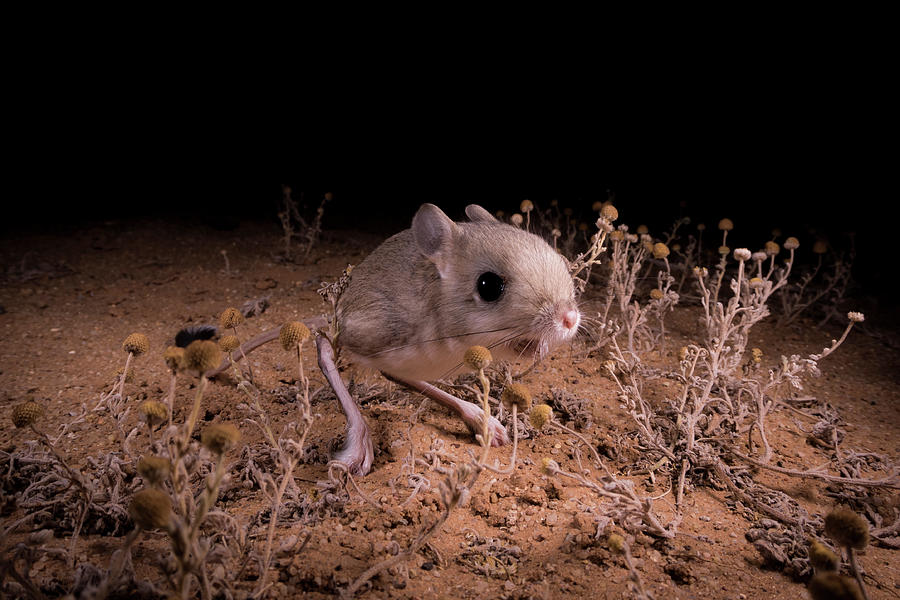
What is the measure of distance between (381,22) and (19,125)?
6.25m

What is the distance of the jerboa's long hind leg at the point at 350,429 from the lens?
253cm

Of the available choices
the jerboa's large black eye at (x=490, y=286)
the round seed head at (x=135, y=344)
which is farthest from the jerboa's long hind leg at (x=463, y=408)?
the round seed head at (x=135, y=344)

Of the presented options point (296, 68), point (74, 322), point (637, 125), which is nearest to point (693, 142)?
point (637, 125)

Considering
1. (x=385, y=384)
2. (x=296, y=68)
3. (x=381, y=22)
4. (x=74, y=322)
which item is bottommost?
(x=74, y=322)

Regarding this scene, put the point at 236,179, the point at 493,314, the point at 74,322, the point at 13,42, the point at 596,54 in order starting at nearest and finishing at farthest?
the point at 493,314
the point at 74,322
the point at 13,42
the point at 236,179
the point at 596,54

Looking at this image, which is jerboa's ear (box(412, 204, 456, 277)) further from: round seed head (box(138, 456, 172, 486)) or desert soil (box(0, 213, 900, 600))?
round seed head (box(138, 456, 172, 486))

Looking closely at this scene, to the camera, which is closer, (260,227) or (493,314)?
(493,314)

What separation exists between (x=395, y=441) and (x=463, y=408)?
0.41 meters

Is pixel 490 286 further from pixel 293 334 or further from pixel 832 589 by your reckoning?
pixel 832 589

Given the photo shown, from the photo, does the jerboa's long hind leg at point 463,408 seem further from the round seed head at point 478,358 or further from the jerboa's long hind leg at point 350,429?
the round seed head at point 478,358

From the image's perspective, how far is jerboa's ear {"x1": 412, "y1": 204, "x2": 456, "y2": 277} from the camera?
254cm

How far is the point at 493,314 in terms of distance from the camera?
94.6 inches

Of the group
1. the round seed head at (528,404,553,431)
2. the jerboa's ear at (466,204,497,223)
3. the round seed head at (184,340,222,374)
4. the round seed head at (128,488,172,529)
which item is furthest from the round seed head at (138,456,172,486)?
the jerboa's ear at (466,204,497,223)

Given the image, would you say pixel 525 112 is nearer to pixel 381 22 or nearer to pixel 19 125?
pixel 381 22
